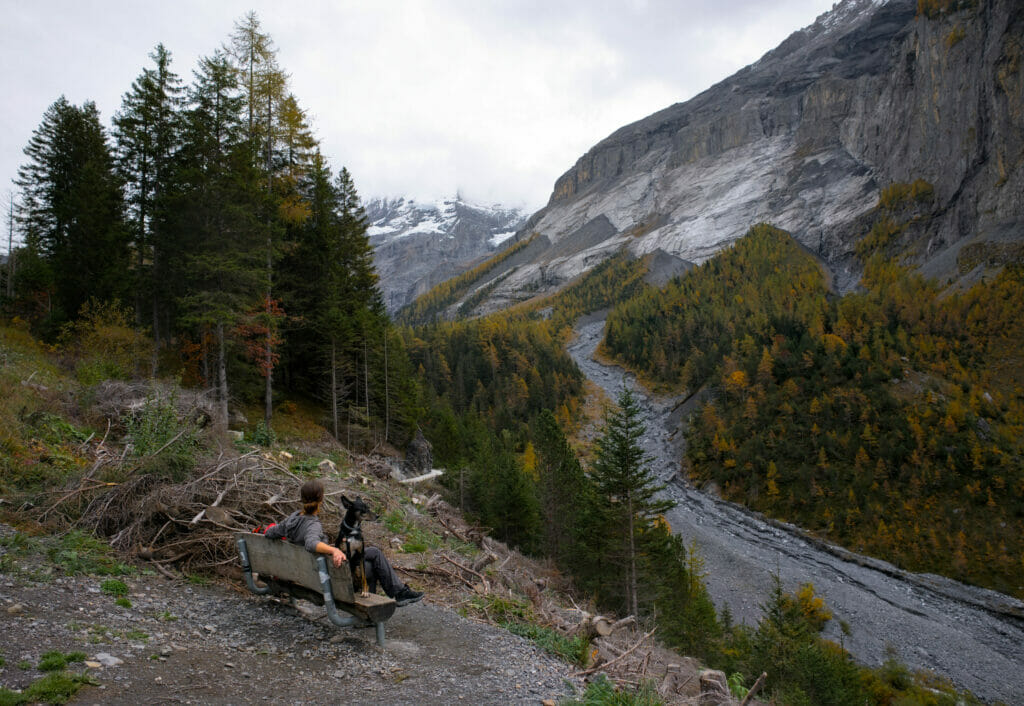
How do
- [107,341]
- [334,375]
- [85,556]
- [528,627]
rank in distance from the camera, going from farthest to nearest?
[334,375]
[107,341]
[528,627]
[85,556]

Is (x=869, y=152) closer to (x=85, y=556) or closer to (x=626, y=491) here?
(x=626, y=491)

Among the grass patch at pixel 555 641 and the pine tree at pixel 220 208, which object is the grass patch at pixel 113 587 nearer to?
the grass patch at pixel 555 641

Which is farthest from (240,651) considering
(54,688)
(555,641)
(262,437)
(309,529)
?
(262,437)

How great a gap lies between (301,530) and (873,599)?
51529 mm

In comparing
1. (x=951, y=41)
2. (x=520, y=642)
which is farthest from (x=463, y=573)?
(x=951, y=41)

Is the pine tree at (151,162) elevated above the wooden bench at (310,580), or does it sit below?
above

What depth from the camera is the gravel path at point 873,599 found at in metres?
33.8

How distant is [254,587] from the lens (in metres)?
6.13

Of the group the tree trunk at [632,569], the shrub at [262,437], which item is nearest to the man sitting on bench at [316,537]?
the shrub at [262,437]

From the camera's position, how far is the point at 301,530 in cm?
545

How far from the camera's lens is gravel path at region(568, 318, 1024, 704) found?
1330 inches

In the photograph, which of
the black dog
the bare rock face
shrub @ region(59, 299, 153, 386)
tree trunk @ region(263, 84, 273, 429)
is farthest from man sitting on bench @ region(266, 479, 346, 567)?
the bare rock face

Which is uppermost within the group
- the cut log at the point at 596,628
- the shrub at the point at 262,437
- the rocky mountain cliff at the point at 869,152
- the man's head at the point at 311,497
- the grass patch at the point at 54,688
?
the rocky mountain cliff at the point at 869,152

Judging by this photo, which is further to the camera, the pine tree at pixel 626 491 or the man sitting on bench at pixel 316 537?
the pine tree at pixel 626 491
